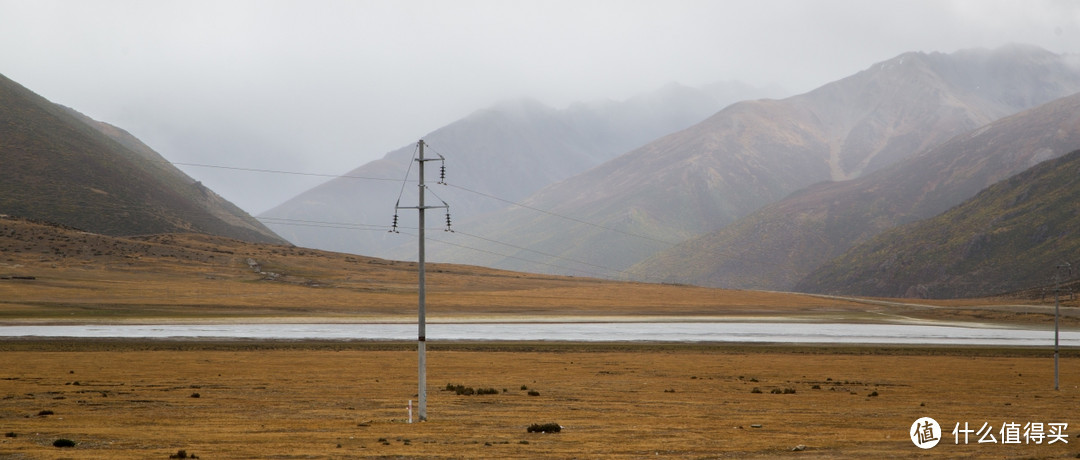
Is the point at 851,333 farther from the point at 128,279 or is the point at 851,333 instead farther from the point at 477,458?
the point at 128,279

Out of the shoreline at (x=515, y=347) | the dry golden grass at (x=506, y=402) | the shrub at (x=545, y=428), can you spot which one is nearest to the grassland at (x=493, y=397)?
the dry golden grass at (x=506, y=402)

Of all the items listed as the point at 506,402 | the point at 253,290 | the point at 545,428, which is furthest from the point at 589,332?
the point at 253,290

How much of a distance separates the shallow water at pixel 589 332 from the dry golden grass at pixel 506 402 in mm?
13534

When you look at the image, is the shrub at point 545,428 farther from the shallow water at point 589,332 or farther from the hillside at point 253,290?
the hillside at point 253,290

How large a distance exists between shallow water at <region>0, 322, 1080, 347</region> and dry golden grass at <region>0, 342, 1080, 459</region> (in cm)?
1353

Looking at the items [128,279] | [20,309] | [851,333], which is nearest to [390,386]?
[851,333]

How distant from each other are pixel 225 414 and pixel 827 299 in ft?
540

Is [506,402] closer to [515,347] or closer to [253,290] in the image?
[515,347]

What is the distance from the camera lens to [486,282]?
187500 millimetres

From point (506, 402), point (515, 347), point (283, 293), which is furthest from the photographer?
point (283, 293)

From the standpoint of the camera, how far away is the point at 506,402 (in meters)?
41.3

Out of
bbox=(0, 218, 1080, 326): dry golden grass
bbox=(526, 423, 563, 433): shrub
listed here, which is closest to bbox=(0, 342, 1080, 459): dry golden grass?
bbox=(526, 423, 563, 433): shrub

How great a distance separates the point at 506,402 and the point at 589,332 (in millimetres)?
58155

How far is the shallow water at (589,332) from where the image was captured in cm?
8594
